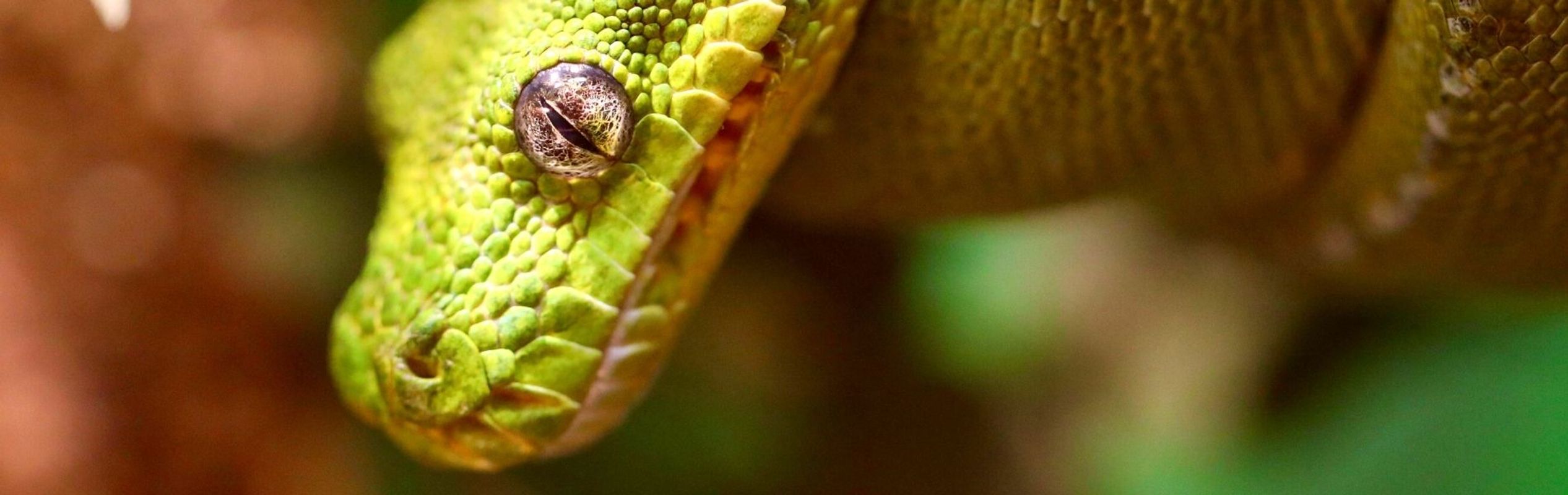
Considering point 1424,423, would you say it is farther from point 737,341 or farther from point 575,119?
point 575,119

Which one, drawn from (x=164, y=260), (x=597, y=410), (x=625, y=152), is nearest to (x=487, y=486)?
(x=164, y=260)

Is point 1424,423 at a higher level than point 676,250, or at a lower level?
higher

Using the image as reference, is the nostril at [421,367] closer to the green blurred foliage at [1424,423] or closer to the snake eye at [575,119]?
the snake eye at [575,119]

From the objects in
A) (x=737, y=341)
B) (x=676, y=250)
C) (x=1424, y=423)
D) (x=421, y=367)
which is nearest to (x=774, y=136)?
(x=676, y=250)

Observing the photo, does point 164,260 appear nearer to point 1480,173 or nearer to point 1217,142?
point 1217,142

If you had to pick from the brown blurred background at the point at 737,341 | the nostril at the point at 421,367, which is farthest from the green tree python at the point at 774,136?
the brown blurred background at the point at 737,341

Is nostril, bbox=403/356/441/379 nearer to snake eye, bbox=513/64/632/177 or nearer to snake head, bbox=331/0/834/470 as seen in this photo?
snake head, bbox=331/0/834/470
